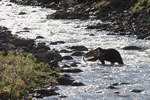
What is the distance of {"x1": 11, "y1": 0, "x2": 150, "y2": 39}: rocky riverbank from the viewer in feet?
149

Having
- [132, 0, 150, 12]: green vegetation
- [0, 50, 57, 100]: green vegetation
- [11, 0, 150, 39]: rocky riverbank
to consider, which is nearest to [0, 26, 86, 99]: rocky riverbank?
[0, 50, 57, 100]: green vegetation

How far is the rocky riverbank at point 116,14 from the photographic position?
45531mm

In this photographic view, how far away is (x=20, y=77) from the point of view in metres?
20.5

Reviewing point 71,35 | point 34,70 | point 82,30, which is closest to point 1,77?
point 34,70

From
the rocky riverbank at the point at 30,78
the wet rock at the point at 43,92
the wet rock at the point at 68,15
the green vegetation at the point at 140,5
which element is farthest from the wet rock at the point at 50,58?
the wet rock at the point at 68,15

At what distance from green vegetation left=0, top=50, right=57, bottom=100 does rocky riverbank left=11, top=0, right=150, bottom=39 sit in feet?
62.9

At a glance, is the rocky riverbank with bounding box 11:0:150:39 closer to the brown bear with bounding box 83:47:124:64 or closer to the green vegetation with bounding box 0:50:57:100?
the brown bear with bounding box 83:47:124:64

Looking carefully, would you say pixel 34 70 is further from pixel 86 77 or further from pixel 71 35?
pixel 71 35

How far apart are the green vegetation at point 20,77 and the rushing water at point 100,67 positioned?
119cm

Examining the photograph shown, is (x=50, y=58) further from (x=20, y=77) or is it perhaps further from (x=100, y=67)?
(x=20, y=77)

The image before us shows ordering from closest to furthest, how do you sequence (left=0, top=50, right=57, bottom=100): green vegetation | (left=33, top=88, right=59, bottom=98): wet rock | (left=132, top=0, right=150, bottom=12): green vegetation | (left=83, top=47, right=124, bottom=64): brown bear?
1. (left=0, top=50, right=57, bottom=100): green vegetation
2. (left=33, top=88, right=59, bottom=98): wet rock
3. (left=83, top=47, right=124, bottom=64): brown bear
4. (left=132, top=0, right=150, bottom=12): green vegetation

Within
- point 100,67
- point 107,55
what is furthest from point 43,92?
point 107,55

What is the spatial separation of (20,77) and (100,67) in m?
7.49

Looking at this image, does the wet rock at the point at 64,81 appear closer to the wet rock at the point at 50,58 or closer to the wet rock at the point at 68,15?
the wet rock at the point at 50,58
